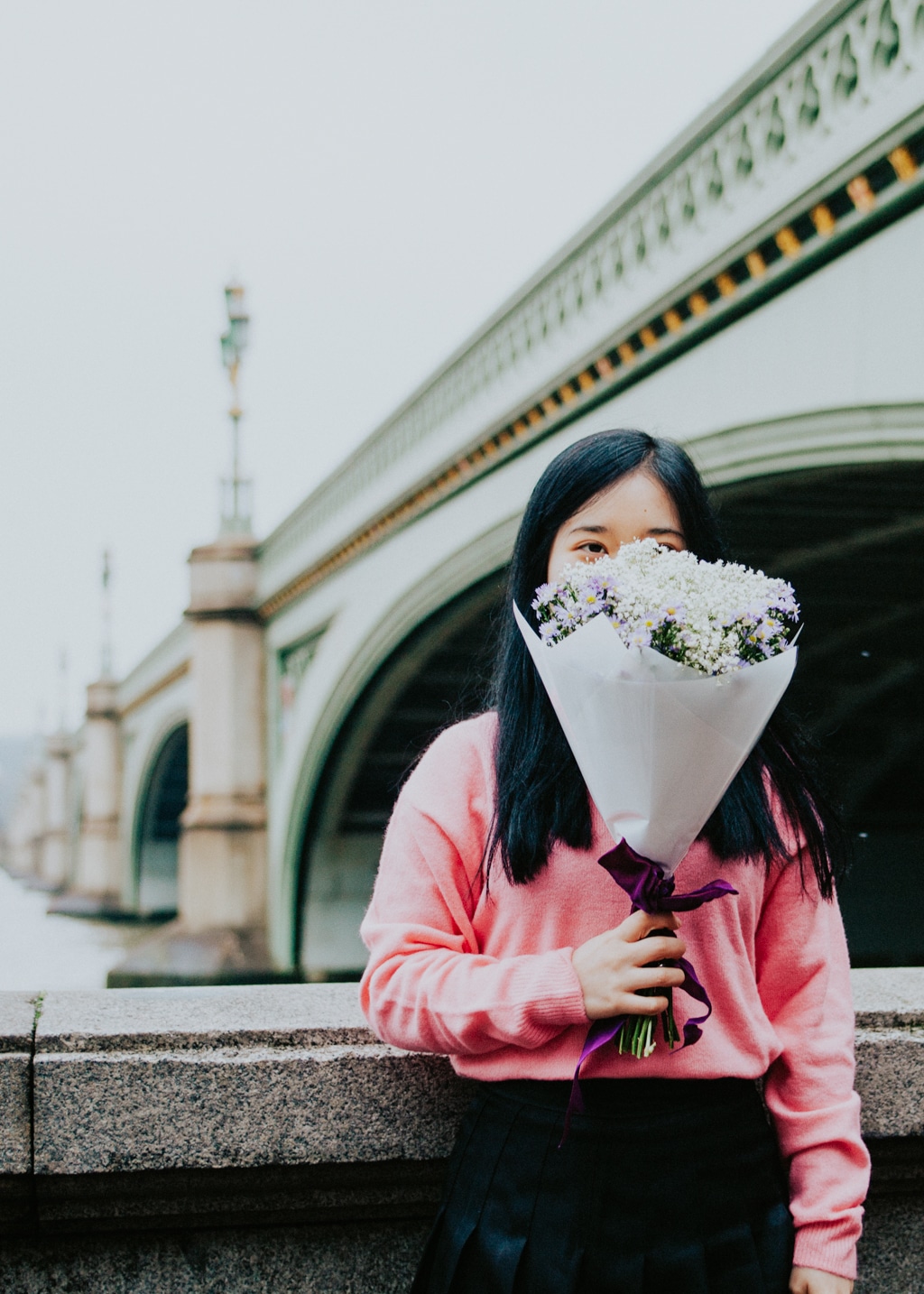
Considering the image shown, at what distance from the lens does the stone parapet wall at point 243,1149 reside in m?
1.52

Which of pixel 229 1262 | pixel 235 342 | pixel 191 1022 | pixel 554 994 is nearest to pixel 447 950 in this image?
pixel 554 994

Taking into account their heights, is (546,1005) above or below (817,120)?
below

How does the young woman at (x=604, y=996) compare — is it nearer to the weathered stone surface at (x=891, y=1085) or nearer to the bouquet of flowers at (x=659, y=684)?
the bouquet of flowers at (x=659, y=684)

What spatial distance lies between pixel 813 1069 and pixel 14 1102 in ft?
2.87

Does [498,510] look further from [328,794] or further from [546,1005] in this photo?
[546,1005]

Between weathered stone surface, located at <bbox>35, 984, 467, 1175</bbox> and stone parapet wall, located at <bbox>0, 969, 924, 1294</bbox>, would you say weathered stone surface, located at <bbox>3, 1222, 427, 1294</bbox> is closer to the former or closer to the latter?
stone parapet wall, located at <bbox>0, 969, 924, 1294</bbox>

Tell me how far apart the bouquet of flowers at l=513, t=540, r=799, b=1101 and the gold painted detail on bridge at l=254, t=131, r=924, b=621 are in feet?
14.5

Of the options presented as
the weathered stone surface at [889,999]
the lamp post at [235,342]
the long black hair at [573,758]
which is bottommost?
the weathered stone surface at [889,999]

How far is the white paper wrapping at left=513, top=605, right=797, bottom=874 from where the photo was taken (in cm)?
102

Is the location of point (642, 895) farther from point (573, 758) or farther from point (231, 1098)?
point (231, 1098)

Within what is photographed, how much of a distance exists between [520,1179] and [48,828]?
140 ft

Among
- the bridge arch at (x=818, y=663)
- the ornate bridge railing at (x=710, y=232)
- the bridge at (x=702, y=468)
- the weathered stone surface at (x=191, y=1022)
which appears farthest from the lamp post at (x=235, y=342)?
the weathered stone surface at (x=191, y=1022)

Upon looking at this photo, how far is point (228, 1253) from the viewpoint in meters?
1.59

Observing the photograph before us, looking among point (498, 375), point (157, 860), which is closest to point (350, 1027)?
point (498, 375)
